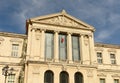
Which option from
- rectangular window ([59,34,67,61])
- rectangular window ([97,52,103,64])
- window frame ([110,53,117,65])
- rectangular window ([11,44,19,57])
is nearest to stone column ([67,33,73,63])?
rectangular window ([59,34,67,61])

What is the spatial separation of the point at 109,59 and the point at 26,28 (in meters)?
12.9

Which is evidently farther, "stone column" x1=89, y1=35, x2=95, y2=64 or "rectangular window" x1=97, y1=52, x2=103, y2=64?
"rectangular window" x1=97, y1=52, x2=103, y2=64

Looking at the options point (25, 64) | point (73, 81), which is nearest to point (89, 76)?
point (73, 81)

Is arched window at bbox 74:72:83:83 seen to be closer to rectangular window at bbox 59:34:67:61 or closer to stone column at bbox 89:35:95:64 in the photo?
stone column at bbox 89:35:95:64

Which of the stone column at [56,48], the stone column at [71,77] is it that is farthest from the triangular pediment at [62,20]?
the stone column at [71,77]

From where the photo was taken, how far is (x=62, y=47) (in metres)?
31.7

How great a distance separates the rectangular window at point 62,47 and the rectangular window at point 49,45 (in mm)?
1162

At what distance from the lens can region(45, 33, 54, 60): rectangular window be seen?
30494 mm

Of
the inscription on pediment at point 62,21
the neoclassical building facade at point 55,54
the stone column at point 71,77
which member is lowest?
the stone column at point 71,77

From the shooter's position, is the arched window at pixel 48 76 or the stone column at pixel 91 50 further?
the stone column at pixel 91 50

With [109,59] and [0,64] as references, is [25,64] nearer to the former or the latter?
[0,64]

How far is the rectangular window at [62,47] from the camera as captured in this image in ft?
102

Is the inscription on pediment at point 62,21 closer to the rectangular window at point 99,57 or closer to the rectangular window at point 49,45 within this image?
the rectangular window at point 49,45

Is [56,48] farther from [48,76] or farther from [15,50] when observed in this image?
[15,50]
